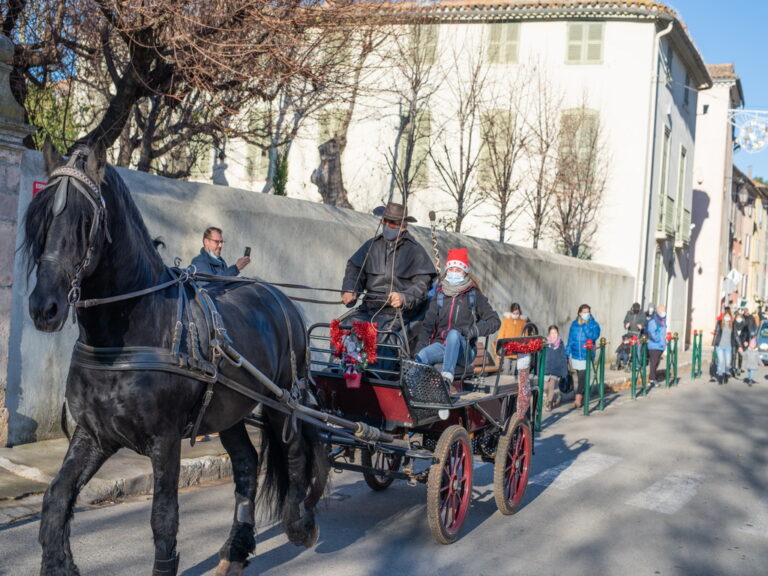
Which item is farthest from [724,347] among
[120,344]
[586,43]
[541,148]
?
[120,344]

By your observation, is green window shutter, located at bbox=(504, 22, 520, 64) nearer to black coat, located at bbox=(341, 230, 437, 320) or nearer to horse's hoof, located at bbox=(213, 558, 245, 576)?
black coat, located at bbox=(341, 230, 437, 320)

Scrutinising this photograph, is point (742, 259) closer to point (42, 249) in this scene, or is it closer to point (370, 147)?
point (370, 147)

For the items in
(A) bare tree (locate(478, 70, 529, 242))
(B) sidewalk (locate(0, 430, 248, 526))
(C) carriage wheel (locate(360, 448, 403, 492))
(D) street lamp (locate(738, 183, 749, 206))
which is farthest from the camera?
(D) street lamp (locate(738, 183, 749, 206))

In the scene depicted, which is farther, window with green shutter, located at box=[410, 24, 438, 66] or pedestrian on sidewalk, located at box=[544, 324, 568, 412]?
window with green shutter, located at box=[410, 24, 438, 66]

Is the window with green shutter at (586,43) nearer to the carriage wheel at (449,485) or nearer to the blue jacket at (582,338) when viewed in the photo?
the blue jacket at (582,338)

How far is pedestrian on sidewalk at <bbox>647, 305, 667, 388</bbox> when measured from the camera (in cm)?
1767

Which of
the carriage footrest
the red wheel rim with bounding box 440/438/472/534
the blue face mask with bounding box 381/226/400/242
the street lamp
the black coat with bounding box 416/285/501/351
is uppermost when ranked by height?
the street lamp

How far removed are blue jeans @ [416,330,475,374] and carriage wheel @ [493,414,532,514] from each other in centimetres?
79

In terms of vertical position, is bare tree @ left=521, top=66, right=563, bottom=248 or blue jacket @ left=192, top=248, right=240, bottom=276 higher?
bare tree @ left=521, top=66, right=563, bottom=248

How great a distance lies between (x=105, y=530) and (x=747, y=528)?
197 inches

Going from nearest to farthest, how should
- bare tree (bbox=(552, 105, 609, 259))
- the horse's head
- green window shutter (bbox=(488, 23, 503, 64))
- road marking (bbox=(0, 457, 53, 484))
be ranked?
the horse's head
road marking (bbox=(0, 457, 53, 484))
bare tree (bbox=(552, 105, 609, 259))
green window shutter (bbox=(488, 23, 503, 64))

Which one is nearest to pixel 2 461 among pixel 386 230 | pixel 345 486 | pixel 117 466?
pixel 117 466

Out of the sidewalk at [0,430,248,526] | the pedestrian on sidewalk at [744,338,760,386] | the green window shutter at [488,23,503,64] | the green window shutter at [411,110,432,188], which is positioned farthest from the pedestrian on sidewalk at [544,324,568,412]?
the green window shutter at [488,23,503,64]

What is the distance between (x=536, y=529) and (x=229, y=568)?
2.65 m
